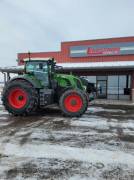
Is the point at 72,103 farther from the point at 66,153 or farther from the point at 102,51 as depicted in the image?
the point at 102,51

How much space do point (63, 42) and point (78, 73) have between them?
4015 mm

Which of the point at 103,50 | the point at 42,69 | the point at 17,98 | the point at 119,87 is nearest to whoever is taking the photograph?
the point at 17,98

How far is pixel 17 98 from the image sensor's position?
884cm

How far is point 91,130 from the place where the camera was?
6.29 metres

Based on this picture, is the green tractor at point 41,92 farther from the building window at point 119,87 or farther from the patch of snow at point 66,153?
the building window at point 119,87

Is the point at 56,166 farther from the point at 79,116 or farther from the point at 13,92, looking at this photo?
the point at 13,92

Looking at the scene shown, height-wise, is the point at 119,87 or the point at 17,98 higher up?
the point at 119,87

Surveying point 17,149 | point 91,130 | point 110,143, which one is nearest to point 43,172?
point 17,149

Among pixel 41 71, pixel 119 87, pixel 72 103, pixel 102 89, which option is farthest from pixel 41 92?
pixel 119 87

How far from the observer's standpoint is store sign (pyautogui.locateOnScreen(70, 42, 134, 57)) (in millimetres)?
19062

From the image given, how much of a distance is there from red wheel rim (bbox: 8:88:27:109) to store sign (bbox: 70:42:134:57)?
12.7 metres

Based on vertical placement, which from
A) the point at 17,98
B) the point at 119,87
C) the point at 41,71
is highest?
the point at 41,71

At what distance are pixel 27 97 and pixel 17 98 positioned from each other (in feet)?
1.96

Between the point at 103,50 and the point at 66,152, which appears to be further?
the point at 103,50
